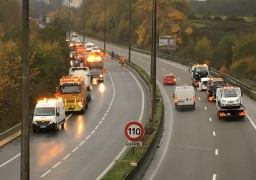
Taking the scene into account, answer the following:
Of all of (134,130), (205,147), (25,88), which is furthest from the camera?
(205,147)

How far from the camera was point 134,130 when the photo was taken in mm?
22156

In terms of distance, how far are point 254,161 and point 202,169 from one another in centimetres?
306

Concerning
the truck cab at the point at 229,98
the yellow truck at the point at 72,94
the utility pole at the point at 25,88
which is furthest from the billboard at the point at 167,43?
the utility pole at the point at 25,88

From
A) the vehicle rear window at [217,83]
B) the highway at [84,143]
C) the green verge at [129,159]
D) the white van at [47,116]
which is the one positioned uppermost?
the vehicle rear window at [217,83]

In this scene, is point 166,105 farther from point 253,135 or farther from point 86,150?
point 86,150

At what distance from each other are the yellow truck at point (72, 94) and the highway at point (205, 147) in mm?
6717

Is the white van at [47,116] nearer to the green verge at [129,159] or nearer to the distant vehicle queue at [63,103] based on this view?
the distant vehicle queue at [63,103]

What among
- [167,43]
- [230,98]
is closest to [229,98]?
[230,98]

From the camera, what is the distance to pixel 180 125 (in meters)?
39.2

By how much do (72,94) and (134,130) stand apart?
22795mm

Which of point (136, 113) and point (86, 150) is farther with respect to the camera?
point (136, 113)

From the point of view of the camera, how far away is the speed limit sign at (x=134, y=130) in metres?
22.1

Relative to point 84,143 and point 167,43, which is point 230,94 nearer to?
point 84,143

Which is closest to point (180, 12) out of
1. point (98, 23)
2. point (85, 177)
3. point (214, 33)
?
point (214, 33)
